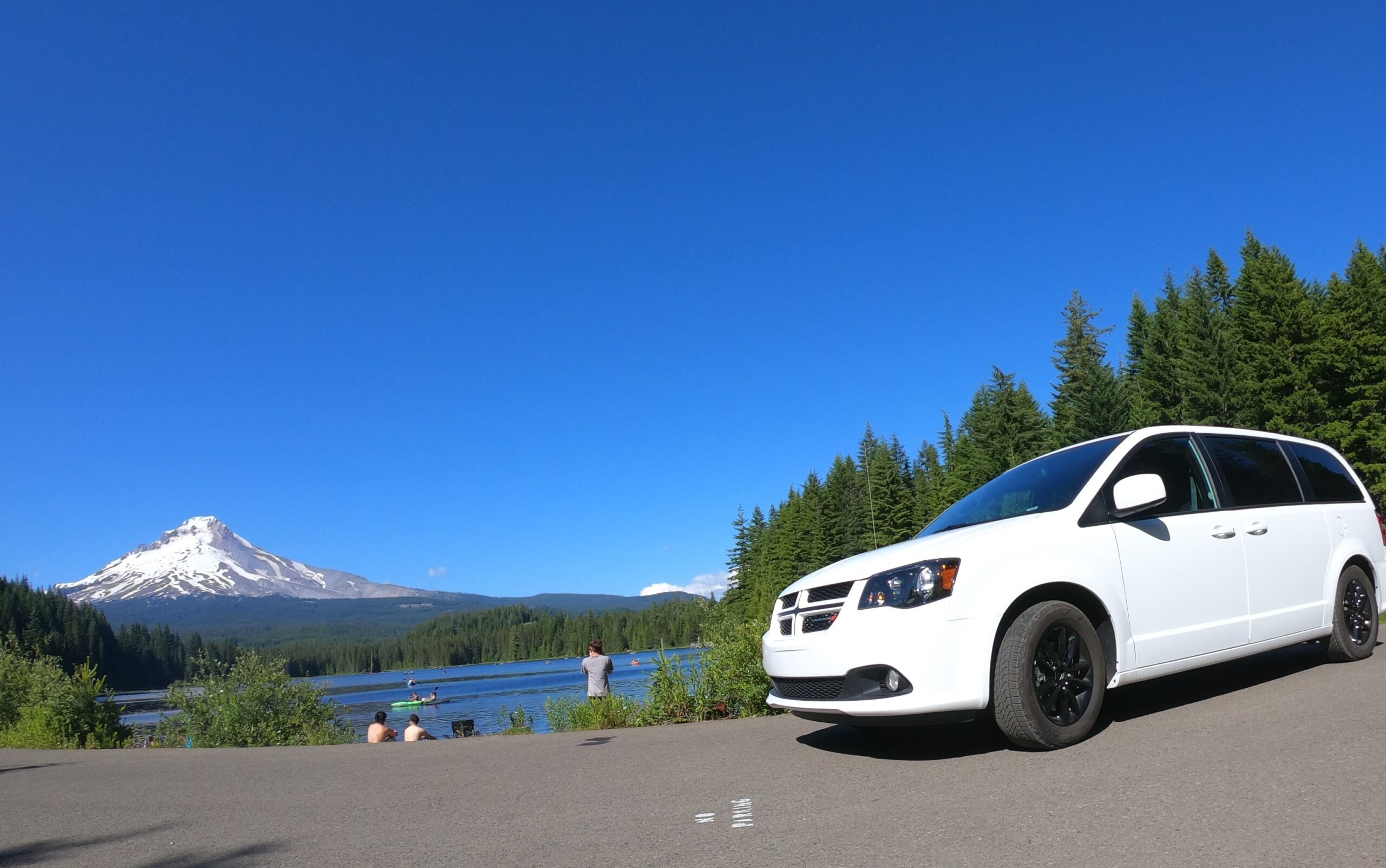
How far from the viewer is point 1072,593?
4.96 m

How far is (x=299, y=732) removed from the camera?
50.7 feet

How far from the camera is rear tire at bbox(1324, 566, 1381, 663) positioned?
6.62 metres

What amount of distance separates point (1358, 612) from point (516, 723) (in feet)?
29.6

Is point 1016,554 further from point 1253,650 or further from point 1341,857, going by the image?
point 1253,650

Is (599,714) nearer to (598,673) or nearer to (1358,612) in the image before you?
(598,673)

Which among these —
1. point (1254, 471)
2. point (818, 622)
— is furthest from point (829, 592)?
point (1254, 471)

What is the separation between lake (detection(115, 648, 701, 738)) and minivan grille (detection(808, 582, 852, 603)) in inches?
165

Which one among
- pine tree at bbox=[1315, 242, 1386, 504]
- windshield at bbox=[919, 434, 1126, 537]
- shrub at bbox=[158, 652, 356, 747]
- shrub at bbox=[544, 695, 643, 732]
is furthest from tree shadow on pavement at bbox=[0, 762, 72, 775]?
pine tree at bbox=[1315, 242, 1386, 504]

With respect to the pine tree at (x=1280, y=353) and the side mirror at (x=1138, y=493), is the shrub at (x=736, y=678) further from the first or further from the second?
the pine tree at (x=1280, y=353)

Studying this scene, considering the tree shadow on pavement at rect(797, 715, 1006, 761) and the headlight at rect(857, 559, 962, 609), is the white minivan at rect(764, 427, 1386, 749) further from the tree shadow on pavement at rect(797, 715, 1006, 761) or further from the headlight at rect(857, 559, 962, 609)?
the tree shadow on pavement at rect(797, 715, 1006, 761)

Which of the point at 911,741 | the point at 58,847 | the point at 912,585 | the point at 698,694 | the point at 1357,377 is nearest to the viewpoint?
the point at 58,847

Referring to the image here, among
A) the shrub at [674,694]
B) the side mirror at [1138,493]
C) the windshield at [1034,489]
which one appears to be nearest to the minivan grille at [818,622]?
the windshield at [1034,489]

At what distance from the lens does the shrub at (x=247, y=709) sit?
48.5ft

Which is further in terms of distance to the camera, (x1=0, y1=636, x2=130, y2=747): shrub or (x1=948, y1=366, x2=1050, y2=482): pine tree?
(x1=948, y1=366, x2=1050, y2=482): pine tree
